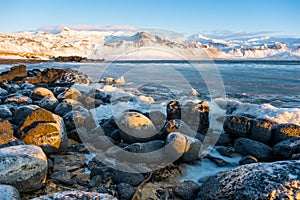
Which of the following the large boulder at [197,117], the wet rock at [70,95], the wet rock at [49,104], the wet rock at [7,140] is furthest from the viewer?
the wet rock at [70,95]

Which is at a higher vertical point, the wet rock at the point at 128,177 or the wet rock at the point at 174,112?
the wet rock at the point at 174,112

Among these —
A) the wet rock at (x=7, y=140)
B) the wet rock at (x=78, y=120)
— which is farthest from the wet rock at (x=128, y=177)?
the wet rock at (x=78, y=120)

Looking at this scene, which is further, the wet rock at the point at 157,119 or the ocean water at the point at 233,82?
the ocean water at the point at 233,82

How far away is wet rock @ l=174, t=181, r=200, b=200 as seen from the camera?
3.14m

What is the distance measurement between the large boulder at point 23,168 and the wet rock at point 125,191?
1.00 metres

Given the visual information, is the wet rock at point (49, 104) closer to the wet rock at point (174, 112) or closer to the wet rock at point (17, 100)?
the wet rock at point (17, 100)

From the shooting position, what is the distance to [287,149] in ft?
13.1

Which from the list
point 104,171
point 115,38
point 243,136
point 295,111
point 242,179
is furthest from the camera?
point 115,38

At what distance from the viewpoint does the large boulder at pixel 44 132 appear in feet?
13.5

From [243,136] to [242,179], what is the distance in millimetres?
2588

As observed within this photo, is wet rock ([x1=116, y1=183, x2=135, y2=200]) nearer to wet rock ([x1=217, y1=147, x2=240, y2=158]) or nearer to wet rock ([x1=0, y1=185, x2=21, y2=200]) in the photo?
wet rock ([x1=0, y1=185, x2=21, y2=200])

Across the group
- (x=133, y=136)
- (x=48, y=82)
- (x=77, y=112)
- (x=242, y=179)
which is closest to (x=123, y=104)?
(x=77, y=112)

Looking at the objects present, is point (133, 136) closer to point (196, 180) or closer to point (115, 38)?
point (196, 180)

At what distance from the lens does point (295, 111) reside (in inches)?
247
